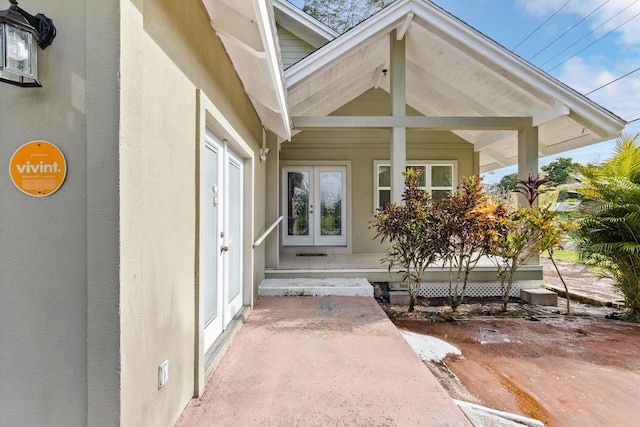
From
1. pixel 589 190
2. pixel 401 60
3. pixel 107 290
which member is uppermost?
pixel 401 60

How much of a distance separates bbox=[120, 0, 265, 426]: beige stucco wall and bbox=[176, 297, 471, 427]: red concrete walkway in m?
0.43

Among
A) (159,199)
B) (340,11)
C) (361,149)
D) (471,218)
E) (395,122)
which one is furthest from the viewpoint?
(340,11)

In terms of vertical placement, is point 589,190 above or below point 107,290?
above

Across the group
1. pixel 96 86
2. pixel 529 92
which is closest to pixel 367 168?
pixel 529 92

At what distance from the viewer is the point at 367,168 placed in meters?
8.56

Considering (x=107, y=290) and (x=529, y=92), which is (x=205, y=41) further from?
(x=529, y=92)

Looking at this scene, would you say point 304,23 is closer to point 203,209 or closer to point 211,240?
point 211,240

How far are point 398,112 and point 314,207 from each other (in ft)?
12.0

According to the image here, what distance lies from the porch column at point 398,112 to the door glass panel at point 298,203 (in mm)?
3296

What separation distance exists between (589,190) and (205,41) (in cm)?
627

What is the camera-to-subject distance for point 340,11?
1661 cm

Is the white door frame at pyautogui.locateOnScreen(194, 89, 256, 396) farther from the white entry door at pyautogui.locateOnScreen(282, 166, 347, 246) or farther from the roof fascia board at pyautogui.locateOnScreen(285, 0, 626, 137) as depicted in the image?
the white entry door at pyautogui.locateOnScreen(282, 166, 347, 246)

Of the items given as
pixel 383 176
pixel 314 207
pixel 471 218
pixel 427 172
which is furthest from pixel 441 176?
pixel 471 218

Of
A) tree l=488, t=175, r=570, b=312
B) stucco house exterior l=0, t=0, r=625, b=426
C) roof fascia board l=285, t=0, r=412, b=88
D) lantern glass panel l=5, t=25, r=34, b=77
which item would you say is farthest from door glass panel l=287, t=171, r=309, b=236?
lantern glass panel l=5, t=25, r=34, b=77
